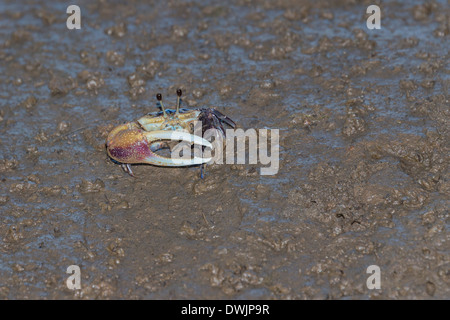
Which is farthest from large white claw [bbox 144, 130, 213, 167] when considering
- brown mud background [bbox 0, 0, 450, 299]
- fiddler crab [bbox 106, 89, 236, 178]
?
brown mud background [bbox 0, 0, 450, 299]

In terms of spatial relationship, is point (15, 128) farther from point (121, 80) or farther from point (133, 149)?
point (133, 149)

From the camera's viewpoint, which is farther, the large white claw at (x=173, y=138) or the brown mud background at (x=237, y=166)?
the large white claw at (x=173, y=138)

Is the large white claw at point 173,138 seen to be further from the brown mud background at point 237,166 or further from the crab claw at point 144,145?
the brown mud background at point 237,166

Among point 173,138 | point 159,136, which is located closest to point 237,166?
point 173,138

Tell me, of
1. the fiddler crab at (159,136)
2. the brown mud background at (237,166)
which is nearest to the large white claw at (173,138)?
the fiddler crab at (159,136)

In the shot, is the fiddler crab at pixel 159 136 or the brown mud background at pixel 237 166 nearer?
the brown mud background at pixel 237 166

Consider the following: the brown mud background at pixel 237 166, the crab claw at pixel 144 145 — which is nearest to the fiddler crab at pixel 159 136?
the crab claw at pixel 144 145

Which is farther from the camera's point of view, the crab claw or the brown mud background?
the crab claw

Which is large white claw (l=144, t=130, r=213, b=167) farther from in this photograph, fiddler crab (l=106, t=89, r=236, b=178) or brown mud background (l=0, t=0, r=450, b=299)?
brown mud background (l=0, t=0, r=450, b=299)
